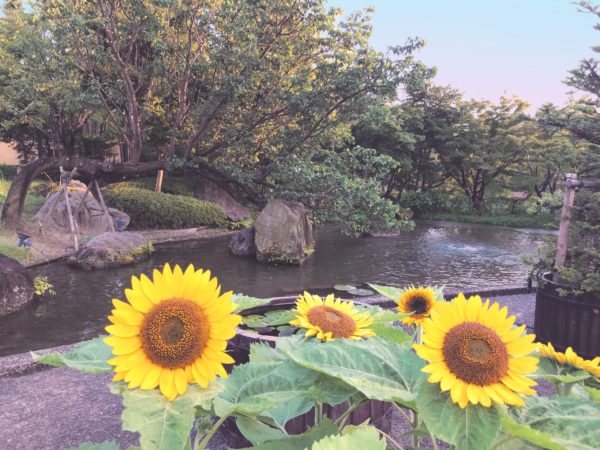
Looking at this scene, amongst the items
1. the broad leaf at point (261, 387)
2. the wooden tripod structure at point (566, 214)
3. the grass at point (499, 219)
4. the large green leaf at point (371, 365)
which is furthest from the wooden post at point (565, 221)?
the grass at point (499, 219)

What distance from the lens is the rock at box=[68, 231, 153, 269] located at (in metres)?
9.41

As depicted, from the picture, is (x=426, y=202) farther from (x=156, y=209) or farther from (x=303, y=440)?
(x=303, y=440)

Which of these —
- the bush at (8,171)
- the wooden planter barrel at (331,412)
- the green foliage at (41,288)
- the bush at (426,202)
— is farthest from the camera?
the bush at (426,202)

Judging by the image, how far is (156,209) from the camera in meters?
14.6

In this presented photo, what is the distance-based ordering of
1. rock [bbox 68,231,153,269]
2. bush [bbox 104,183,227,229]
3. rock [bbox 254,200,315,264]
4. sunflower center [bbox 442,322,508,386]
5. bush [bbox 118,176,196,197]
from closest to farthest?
sunflower center [bbox 442,322,508,386] → rock [bbox 68,231,153,269] → rock [bbox 254,200,315,264] → bush [bbox 104,183,227,229] → bush [bbox 118,176,196,197]

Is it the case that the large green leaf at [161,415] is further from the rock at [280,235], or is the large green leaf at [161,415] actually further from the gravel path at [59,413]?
the rock at [280,235]

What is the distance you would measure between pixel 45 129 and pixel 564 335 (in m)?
22.4

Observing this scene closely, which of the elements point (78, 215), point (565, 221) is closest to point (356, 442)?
point (565, 221)

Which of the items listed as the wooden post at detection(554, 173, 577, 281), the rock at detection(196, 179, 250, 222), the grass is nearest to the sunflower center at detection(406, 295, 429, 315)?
the wooden post at detection(554, 173, 577, 281)

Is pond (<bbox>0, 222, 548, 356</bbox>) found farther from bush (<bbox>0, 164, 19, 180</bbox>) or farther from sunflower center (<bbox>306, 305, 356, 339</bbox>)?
bush (<bbox>0, 164, 19, 180</bbox>)

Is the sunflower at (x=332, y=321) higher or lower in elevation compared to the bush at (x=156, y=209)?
higher

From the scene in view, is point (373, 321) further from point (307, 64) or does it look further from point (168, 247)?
point (168, 247)

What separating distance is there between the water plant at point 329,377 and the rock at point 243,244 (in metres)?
10.7

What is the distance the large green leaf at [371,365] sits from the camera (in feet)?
2.22
